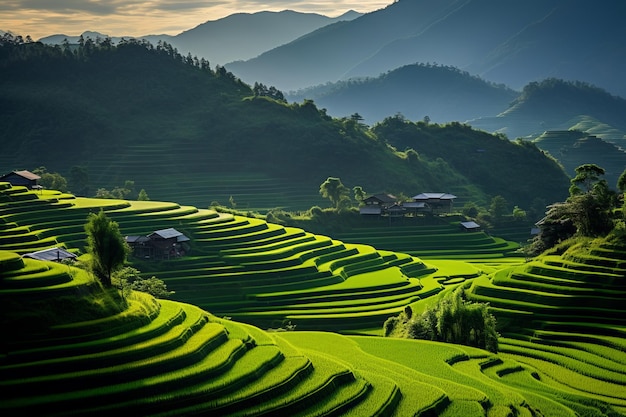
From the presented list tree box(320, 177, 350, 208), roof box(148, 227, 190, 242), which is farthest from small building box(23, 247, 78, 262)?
tree box(320, 177, 350, 208)

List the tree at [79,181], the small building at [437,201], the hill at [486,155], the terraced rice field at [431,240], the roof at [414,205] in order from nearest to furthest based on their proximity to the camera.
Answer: the terraced rice field at [431,240], the roof at [414,205], the small building at [437,201], the tree at [79,181], the hill at [486,155]

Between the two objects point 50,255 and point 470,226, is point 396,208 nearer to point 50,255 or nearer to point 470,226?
point 470,226

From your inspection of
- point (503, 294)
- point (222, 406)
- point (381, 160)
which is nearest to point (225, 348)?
point (222, 406)

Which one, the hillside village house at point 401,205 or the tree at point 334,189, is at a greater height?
the tree at point 334,189

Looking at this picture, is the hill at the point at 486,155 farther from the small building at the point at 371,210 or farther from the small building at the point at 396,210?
the small building at the point at 371,210

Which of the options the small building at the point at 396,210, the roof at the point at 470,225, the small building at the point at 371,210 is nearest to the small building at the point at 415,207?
the small building at the point at 396,210

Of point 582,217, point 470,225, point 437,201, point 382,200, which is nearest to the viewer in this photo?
point 582,217

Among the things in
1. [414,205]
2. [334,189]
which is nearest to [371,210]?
[414,205]

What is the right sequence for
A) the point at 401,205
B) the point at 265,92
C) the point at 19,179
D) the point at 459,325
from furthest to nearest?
the point at 265,92 → the point at 401,205 → the point at 19,179 → the point at 459,325
